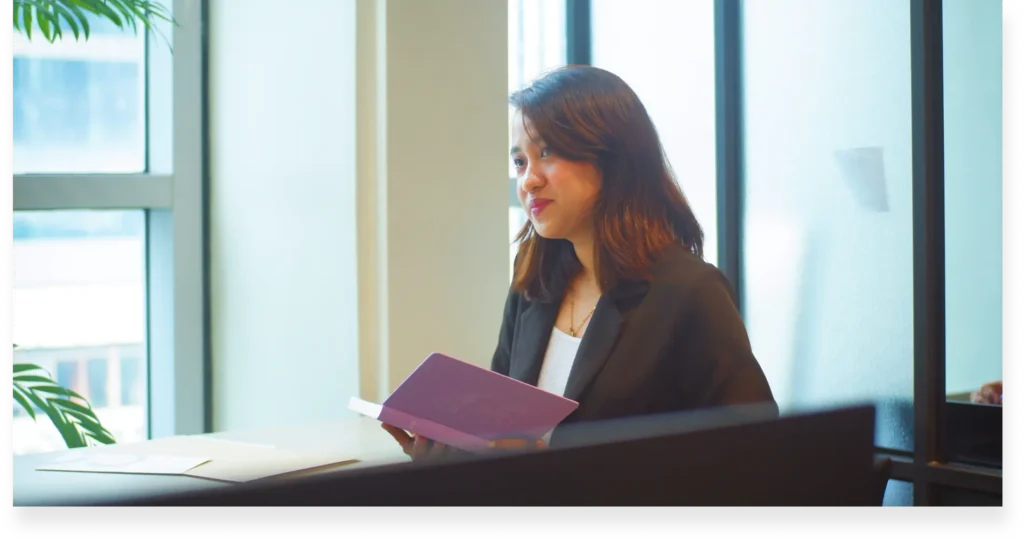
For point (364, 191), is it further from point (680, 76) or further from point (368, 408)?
point (680, 76)

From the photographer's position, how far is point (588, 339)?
169 centimetres

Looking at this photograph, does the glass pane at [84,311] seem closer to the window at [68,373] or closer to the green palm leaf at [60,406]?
the window at [68,373]

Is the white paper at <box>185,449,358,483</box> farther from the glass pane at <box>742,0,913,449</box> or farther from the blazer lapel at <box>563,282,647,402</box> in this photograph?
the glass pane at <box>742,0,913,449</box>

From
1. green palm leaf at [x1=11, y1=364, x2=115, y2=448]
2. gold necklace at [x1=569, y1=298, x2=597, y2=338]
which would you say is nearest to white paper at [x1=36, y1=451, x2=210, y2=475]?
green palm leaf at [x1=11, y1=364, x2=115, y2=448]

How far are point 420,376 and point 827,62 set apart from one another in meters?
1.95

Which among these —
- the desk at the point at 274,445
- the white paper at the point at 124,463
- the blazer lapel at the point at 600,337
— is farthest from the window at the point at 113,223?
the blazer lapel at the point at 600,337

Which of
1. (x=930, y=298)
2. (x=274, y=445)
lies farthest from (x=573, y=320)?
(x=930, y=298)

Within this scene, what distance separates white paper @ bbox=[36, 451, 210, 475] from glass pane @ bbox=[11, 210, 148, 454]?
1242 mm

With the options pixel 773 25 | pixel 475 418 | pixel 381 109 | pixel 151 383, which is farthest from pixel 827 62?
pixel 151 383

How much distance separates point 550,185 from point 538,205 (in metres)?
0.04

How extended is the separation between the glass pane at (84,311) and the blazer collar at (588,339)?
1712mm

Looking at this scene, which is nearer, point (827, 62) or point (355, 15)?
point (355, 15)

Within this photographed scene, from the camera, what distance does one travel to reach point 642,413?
1589mm

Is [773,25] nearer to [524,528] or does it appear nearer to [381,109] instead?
[381,109]
